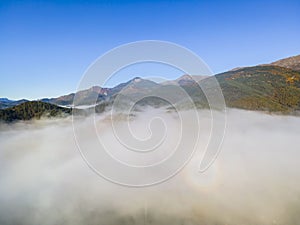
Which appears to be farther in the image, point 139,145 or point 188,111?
point 188,111

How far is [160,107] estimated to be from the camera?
14812 centimetres

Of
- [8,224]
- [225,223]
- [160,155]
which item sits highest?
[160,155]

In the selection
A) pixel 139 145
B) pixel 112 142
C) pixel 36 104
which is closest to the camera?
pixel 139 145

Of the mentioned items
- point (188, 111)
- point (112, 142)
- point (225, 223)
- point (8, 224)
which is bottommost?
point (225, 223)

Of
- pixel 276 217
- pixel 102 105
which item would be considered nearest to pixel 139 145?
pixel 102 105

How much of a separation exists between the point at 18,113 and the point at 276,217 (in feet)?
660

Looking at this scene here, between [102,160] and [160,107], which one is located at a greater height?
[160,107]

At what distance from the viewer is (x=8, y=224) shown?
610 ft

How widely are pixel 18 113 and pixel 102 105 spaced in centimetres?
8527

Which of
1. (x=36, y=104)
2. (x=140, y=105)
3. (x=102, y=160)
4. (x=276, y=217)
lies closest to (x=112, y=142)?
(x=102, y=160)

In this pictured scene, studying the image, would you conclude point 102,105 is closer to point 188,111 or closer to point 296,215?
point 188,111

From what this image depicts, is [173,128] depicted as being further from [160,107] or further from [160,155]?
[160,107]

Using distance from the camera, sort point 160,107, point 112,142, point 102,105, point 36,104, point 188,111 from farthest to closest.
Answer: point 36,104 → point 188,111 → point 112,142 → point 160,107 → point 102,105

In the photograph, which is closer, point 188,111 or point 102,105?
point 102,105
